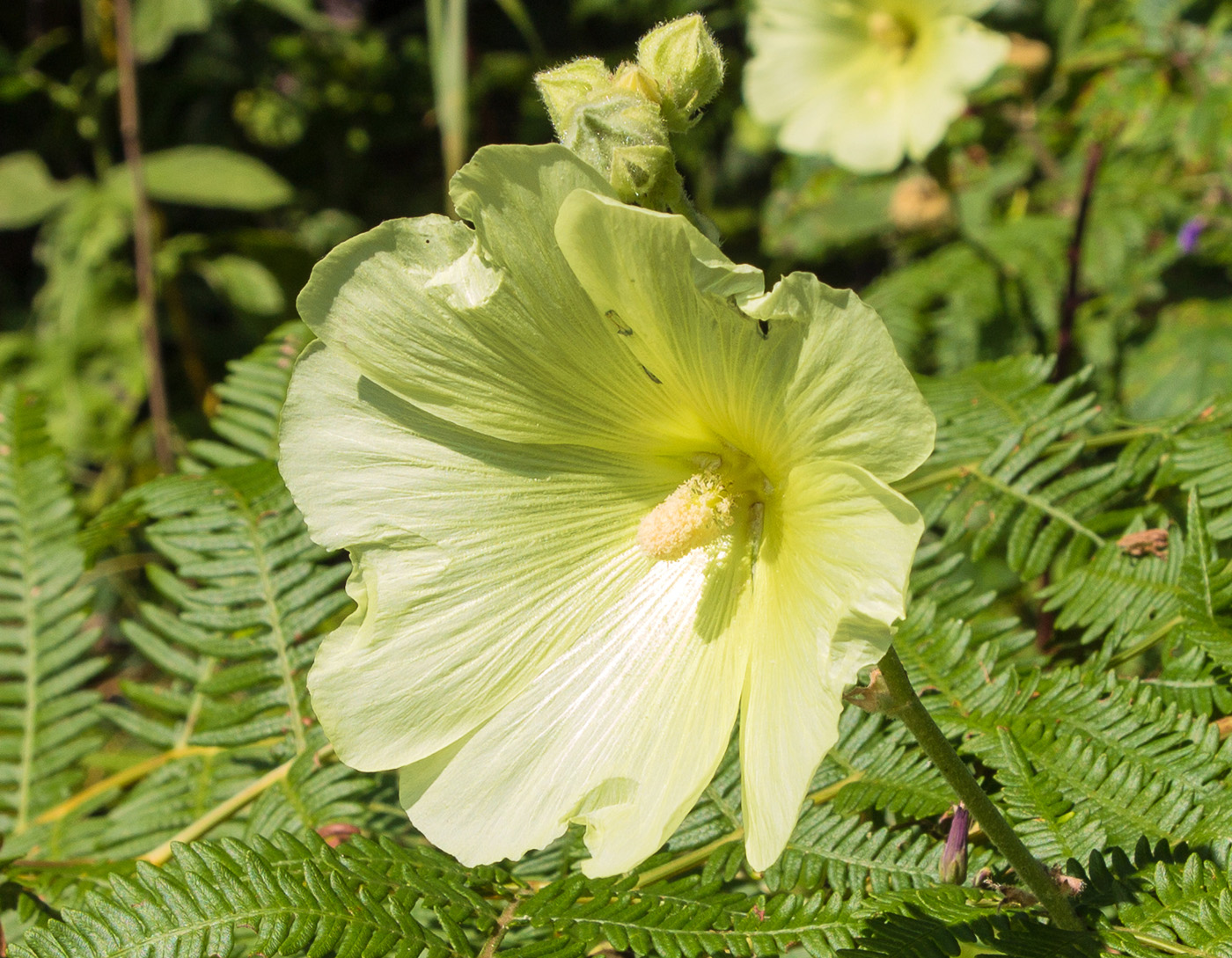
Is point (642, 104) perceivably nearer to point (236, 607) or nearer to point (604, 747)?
point (604, 747)

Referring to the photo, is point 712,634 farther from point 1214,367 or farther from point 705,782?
point 1214,367

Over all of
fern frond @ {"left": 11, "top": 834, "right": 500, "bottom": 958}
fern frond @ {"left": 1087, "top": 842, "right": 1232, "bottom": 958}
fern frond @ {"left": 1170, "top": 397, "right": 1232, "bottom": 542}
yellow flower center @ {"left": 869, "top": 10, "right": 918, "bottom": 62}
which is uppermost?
yellow flower center @ {"left": 869, "top": 10, "right": 918, "bottom": 62}

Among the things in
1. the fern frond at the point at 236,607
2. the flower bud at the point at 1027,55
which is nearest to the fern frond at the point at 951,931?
the fern frond at the point at 236,607

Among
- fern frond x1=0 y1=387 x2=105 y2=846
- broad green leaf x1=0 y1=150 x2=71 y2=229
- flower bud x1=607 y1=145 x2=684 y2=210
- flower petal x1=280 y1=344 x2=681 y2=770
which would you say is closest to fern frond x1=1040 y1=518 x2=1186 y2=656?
flower petal x1=280 y1=344 x2=681 y2=770

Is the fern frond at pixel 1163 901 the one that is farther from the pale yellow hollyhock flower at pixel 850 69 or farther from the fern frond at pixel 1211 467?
the pale yellow hollyhock flower at pixel 850 69

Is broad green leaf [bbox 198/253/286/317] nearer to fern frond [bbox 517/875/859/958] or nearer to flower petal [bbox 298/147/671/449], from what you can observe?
flower petal [bbox 298/147/671/449]

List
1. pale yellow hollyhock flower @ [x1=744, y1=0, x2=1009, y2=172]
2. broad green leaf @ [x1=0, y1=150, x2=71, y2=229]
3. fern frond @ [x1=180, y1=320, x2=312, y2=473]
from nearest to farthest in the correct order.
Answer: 1. fern frond @ [x1=180, y1=320, x2=312, y2=473]
2. pale yellow hollyhock flower @ [x1=744, y1=0, x2=1009, y2=172]
3. broad green leaf @ [x1=0, y1=150, x2=71, y2=229]

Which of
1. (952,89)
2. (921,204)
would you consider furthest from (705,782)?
(921,204)

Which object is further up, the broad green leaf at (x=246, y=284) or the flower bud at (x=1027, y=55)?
the flower bud at (x=1027, y=55)
